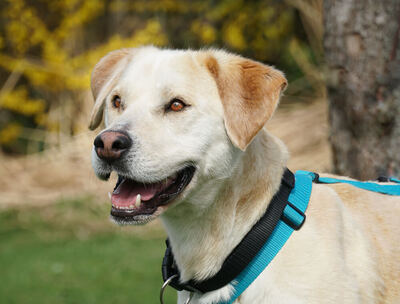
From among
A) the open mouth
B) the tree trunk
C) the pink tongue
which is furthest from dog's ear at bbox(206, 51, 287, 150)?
the tree trunk

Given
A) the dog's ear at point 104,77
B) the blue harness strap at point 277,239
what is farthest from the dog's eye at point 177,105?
the blue harness strap at point 277,239

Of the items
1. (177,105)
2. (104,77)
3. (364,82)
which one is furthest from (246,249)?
(364,82)

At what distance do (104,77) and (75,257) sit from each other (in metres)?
3.80

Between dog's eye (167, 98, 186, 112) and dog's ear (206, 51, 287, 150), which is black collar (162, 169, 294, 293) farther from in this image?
dog's eye (167, 98, 186, 112)

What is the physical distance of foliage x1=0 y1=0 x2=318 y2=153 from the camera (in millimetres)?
10891

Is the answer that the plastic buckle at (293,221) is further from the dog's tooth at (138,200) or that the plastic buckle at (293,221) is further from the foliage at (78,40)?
the foliage at (78,40)

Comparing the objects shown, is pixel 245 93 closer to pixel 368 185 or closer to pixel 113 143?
pixel 113 143

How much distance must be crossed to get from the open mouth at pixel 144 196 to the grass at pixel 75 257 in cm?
264

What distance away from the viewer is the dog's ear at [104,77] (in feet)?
10.4

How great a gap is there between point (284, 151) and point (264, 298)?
32.0 inches

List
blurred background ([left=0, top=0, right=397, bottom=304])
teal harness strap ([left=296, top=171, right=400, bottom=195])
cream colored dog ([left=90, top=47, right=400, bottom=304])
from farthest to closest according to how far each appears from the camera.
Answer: blurred background ([left=0, top=0, right=397, bottom=304]), teal harness strap ([left=296, top=171, right=400, bottom=195]), cream colored dog ([left=90, top=47, right=400, bottom=304])

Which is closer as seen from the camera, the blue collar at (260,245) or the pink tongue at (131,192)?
the blue collar at (260,245)

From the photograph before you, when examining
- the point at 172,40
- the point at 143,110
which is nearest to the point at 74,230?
the point at 143,110

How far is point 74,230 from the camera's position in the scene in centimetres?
789
